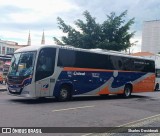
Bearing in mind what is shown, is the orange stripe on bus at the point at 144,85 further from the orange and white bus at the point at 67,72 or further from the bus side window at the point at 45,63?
A: the bus side window at the point at 45,63

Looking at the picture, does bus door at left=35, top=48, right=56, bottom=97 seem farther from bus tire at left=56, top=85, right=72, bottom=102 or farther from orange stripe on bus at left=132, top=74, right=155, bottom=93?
orange stripe on bus at left=132, top=74, right=155, bottom=93

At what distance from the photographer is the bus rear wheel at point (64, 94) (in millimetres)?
17311

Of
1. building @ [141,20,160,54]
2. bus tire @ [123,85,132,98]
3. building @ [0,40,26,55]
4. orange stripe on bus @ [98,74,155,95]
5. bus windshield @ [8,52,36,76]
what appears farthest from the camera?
building @ [141,20,160,54]

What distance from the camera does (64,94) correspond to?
17547 mm

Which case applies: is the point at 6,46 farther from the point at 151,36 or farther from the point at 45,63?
the point at 45,63

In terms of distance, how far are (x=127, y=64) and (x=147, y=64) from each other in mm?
2855

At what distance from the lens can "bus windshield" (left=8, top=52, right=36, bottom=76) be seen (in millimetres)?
15930

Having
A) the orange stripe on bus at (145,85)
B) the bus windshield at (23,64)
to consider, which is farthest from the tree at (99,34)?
the bus windshield at (23,64)

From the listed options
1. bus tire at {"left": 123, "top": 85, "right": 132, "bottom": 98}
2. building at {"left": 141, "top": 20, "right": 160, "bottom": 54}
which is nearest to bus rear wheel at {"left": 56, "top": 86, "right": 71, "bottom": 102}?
bus tire at {"left": 123, "top": 85, "right": 132, "bottom": 98}

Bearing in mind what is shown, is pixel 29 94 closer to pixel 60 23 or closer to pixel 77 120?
pixel 77 120

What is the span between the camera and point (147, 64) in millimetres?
24828

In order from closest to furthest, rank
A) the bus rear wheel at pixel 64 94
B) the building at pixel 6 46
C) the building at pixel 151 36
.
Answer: the bus rear wheel at pixel 64 94
the building at pixel 6 46
the building at pixel 151 36

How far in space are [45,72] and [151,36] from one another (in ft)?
279

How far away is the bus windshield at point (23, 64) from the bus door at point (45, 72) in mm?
368
